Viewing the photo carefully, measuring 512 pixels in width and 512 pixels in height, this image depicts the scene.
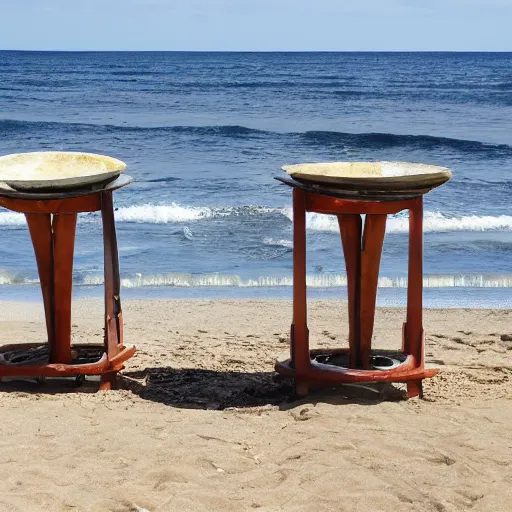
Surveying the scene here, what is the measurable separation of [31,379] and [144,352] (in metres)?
0.94

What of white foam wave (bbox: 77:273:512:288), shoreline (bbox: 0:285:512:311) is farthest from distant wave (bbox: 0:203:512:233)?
shoreline (bbox: 0:285:512:311)

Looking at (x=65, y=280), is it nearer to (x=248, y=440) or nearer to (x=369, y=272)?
(x=248, y=440)

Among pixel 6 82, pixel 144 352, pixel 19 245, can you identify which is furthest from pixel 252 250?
pixel 6 82

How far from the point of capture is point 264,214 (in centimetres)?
1120

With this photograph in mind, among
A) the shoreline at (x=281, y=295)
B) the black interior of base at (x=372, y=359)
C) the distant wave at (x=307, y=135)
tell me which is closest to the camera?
the black interior of base at (x=372, y=359)

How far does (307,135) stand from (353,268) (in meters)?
18.6

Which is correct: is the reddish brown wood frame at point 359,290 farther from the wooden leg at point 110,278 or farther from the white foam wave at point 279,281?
the white foam wave at point 279,281

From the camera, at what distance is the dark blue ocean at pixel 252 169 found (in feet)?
26.3

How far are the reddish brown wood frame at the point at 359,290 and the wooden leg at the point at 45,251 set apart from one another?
1.20m

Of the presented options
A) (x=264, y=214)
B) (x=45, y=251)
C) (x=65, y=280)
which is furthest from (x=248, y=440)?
(x=264, y=214)

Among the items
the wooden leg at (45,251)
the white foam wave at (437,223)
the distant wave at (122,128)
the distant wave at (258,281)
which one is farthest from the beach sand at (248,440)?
the distant wave at (122,128)

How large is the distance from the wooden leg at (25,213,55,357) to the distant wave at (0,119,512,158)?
17.2 metres

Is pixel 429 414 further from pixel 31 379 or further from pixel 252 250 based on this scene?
pixel 252 250

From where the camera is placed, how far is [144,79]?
4809 centimetres
